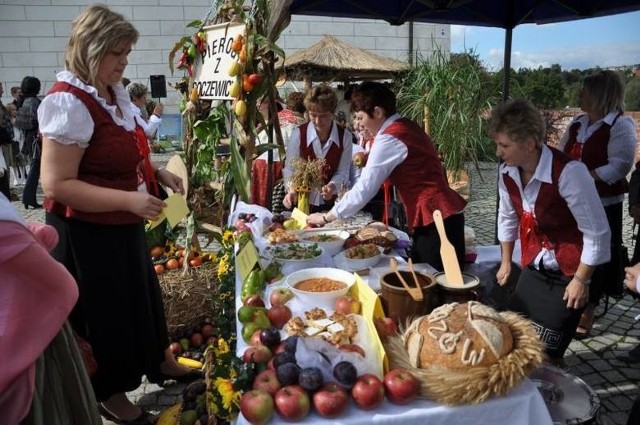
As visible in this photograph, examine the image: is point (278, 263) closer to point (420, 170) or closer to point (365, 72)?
point (420, 170)

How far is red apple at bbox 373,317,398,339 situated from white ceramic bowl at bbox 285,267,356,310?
0.24m

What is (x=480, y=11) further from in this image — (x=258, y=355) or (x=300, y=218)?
(x=258, y=355)

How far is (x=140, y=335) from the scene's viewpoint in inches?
92.4

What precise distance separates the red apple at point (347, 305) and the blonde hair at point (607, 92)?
255cm

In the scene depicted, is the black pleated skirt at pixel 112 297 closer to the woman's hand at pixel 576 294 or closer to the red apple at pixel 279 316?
the red apple at pixel 279 316

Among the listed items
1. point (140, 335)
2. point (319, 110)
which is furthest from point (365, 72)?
point (140, 335)

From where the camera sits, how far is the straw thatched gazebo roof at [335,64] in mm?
10039

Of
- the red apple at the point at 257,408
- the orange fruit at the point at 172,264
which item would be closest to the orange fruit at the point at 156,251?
the orange fruit at the point at 172,264

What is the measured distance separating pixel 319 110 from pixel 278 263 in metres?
1.66

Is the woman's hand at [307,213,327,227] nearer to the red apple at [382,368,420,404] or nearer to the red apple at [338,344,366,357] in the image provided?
the red apple at [338,344,366,357]

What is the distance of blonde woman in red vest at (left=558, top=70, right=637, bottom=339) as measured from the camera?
3.16m

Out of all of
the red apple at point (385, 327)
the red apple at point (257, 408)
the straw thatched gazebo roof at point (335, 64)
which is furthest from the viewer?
the straw thatched gazebo roof at point (335, 64)

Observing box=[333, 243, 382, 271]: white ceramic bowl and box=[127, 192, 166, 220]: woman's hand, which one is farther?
box=[333, 243, 382, 271]: white ceramic bowl

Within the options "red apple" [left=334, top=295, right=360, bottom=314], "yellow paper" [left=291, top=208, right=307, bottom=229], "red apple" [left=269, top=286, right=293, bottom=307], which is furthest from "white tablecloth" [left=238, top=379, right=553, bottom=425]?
"yellow paper" [left=291, top=208, right=307, bottom=229]
